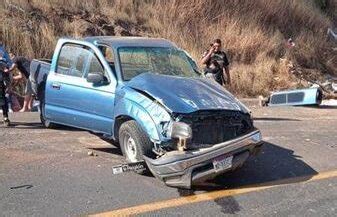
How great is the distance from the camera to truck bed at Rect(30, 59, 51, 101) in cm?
973

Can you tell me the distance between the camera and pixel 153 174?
6.94 metres

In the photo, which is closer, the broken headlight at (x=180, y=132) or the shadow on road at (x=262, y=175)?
the broken headlight at (x=180, y=132)

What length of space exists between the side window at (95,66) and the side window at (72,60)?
0.13 metres

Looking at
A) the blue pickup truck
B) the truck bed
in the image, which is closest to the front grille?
the blue pickup truck

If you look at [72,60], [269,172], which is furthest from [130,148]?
[72,60]

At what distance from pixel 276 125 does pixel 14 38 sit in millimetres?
8267

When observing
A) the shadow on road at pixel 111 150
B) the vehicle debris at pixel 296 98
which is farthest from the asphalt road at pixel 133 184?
the vehicle debris at pixel 296 98

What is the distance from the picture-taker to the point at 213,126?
685cm

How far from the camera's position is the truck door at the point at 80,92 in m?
7.93

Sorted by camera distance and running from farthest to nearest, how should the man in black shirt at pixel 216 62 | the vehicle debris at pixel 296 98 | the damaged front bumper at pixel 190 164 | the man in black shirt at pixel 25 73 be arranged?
the vehicle debris at pixel 296 98, the man in black shirt at pixel 216 62, the man in black shirt at pixel 25 73, the damaged front bumper at pixel 190 164

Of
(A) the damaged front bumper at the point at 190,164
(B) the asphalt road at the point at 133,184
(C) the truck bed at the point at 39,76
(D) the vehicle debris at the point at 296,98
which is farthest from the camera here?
(D) the vehicle debris at the point at 296,98

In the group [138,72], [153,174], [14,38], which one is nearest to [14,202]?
[153,174]

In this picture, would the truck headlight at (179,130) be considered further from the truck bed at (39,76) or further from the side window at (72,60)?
the truck bed at (39,76)

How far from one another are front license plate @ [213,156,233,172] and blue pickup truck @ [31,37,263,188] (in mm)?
11
